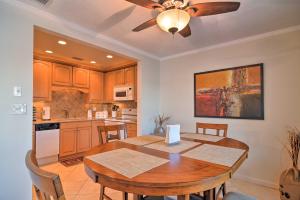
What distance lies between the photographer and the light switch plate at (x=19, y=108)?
165 centimetres

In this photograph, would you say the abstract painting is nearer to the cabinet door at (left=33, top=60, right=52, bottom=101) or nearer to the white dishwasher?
the white dishwasher

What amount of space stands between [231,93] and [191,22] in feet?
4.48

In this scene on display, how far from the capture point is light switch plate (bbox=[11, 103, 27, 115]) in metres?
1.65

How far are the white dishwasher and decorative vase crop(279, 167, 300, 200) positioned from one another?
12.3ft

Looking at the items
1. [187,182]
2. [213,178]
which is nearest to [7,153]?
[187,182]

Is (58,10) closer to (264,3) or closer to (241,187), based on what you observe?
(264,3)

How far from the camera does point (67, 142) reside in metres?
3.46

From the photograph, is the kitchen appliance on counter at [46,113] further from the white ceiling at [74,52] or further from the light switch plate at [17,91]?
the light switch plate at [17,91]

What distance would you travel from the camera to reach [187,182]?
83cm

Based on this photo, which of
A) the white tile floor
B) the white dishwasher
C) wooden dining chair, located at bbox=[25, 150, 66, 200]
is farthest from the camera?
the white dishwasher

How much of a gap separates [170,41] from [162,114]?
5.25ft

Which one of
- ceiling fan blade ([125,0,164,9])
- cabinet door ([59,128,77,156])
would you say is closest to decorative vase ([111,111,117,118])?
cabinet door ([59,128,77,156])

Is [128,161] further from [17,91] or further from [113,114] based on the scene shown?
[113,114]

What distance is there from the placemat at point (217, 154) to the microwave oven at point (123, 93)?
2.58m
